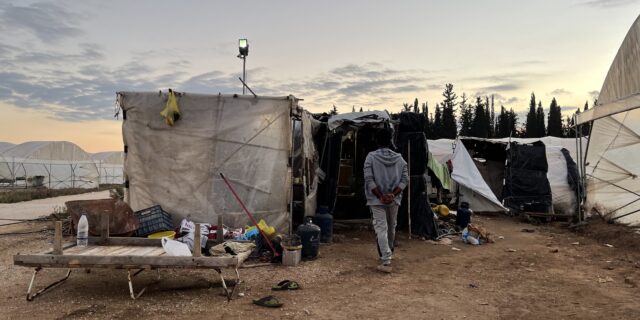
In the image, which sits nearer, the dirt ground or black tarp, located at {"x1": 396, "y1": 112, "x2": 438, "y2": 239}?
the dirt ground

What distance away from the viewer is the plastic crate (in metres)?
7.30

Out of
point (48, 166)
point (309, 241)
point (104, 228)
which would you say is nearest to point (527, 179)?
point (309, 241)

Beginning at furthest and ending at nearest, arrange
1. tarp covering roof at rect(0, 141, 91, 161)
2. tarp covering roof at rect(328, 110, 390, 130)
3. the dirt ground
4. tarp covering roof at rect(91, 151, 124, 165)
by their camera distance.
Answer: tarp covering roof at rect(91, 151, 124, 165)
tarp covering roof at rect(0, 141, 91, 161)
tarp covering roof at rect(328, 110, 390, 130)
the dirt ground

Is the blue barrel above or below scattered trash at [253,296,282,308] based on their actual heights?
above

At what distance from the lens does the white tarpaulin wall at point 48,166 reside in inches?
1206

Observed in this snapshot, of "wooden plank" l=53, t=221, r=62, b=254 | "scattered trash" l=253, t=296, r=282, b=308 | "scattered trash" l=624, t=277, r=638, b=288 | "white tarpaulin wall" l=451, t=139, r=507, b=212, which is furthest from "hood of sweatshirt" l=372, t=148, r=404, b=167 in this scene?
"white tarpaulin wall" l=451, t=139, r=507, b=212

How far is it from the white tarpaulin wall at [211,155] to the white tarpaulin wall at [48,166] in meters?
23.6

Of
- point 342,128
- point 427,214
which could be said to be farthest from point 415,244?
point 342,128

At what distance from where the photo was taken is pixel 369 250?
8.03 m

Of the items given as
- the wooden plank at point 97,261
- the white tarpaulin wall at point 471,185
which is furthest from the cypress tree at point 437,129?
the wooden plank at point 97,261

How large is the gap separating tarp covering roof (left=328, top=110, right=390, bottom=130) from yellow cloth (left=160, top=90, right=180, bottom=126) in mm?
3131

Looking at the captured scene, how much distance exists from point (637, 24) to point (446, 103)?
47.9 m

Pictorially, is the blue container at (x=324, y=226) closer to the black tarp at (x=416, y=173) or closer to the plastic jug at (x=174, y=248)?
the black tarp at (x=416, y=173)

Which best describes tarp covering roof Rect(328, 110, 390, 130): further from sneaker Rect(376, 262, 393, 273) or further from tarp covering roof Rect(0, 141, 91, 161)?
tarp covering roof Rect(0, 141, 91, 161)
